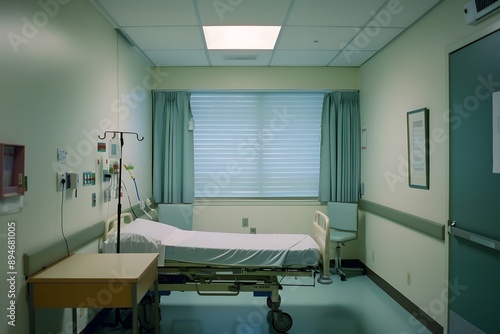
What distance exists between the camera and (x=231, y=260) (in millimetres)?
2625

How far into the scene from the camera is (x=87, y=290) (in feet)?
5.92

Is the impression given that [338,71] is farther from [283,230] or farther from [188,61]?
[283,230]

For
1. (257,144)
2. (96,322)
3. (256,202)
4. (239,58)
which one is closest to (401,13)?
(239,58)

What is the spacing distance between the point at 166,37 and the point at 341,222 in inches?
121

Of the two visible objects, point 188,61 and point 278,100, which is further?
point 278,100

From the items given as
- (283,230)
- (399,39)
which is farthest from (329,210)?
(399,39)

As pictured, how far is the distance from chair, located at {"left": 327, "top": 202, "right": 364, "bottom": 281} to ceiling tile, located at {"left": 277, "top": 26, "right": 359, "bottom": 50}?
199 cm

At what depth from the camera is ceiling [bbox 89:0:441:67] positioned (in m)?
2.54

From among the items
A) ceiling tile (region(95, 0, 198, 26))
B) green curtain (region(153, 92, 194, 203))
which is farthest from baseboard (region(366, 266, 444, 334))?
ceiling tile (region(95, 0, 198, 26))

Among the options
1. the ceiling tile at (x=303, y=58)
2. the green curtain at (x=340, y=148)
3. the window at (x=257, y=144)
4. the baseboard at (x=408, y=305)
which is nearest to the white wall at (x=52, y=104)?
the window at (x=257, y=144)

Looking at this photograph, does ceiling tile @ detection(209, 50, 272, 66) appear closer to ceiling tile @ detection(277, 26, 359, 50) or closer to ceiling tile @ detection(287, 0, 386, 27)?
ceiling tile @ detection(277, 26, 359, 50)

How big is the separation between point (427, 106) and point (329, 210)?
1.89 m

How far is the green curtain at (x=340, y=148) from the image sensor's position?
165 inches

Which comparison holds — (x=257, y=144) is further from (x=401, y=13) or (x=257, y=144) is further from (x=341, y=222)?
(x=401, y=13)
